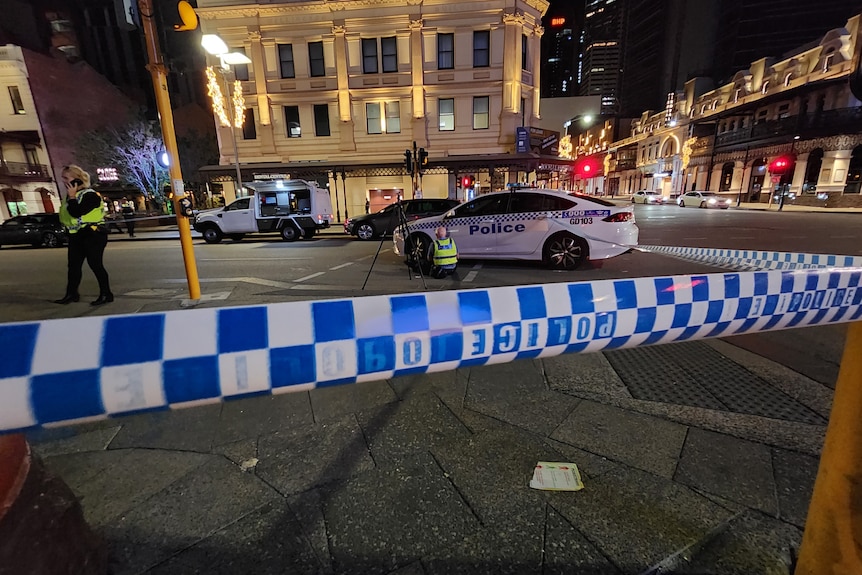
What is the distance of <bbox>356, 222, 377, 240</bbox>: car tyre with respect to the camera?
15.4 metres

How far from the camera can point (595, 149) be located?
84.8 meters

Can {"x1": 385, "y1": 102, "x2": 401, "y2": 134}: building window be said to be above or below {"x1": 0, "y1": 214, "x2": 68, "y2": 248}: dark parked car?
above

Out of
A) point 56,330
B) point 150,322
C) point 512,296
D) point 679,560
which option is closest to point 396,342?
point 512,296

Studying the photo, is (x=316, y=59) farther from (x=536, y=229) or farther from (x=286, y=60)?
(x=536, y=229)

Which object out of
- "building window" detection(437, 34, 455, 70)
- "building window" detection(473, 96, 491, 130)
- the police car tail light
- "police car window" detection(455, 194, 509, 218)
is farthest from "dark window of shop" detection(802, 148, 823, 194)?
"police car window" detection(455, 194, 509, 218)

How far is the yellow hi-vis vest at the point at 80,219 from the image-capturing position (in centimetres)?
554

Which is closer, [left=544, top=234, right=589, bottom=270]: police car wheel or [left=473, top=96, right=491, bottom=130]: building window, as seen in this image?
[left=544, top=234, right=589, bottom=270]: police car wheel

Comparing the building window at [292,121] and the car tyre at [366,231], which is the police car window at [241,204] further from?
the building window at [292,121]

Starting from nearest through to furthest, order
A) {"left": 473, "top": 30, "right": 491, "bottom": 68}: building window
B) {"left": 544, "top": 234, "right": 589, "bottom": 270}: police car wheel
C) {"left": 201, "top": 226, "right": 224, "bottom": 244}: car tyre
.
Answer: {"left": 544, "top": 234, "right": 589, "bottom": 270}: police car wheel, {"left": 201, "top": 226, "right": 224, "bottom": 244}: car tyre, {"left": 473, "top": 30, "right": 491, "bottom": 68}: building window

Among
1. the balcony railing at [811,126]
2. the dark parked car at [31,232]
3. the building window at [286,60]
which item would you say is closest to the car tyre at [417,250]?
the dark parked car at [31,232]

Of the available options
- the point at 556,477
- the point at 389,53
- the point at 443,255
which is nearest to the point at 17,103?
the point at 389,53

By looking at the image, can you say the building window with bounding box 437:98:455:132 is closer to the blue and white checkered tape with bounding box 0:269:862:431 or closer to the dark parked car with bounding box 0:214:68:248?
the dark parked car with bounding box 0:214:68:248

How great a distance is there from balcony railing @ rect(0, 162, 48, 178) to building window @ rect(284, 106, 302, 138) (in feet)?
69.2

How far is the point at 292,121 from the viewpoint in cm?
2372
